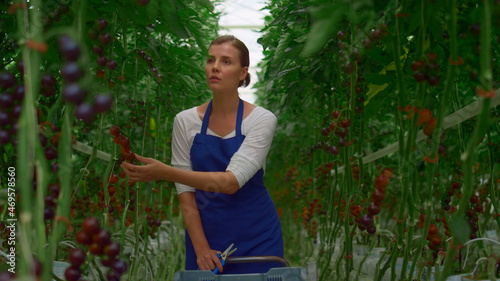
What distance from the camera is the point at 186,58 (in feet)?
6.05

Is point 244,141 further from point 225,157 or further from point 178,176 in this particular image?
point 178,176

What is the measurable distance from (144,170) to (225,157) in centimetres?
47

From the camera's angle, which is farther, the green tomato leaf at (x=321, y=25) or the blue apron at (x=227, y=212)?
the blue apron at (x=227, y=212)

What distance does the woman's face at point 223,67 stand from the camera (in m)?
1.43

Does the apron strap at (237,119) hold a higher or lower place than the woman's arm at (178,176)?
higher

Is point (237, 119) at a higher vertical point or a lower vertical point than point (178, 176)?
higher

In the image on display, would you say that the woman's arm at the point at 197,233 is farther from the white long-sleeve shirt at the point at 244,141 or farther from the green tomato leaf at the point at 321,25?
the green tomato leaf at the point at 321,25

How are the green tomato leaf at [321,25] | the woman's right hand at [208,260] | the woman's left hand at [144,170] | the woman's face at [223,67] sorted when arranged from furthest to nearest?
the woman's face at [223,67] → the woman's right hand at [208,260] → the woman's left hand at [144,170] → the green tomato leaf at [321,25]

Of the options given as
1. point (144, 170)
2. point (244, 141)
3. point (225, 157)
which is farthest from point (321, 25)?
point (225, 157)

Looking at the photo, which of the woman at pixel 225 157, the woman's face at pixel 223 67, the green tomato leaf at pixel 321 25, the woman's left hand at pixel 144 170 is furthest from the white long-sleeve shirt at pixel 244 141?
the green tomato leaf at pixel 321 25

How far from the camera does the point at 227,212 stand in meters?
1.50

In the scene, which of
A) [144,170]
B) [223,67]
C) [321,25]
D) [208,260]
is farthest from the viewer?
[223,67]

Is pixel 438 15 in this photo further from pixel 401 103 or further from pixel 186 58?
pixel 186 58

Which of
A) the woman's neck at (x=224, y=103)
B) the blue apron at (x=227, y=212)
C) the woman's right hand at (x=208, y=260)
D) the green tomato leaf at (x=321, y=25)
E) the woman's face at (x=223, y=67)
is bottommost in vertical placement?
the woman's right hand at (x=208, y=260)
